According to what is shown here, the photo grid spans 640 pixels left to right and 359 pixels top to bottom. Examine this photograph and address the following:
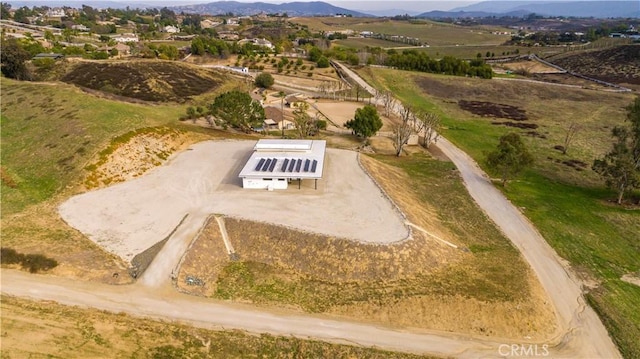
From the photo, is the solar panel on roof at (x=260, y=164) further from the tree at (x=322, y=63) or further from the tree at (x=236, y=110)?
the tree at (x=322, y=63)

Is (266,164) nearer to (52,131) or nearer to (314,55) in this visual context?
(52,131)

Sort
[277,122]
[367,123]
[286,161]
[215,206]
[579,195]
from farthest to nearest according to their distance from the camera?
[277,122] → [367,123] → [579,195] → [286,161] → [215,206]

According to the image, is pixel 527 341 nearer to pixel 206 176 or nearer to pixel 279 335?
pixel 279 335

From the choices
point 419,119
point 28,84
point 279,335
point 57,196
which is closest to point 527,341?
point 279,335

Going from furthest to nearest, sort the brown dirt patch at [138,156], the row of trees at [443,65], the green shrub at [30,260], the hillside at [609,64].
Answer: the row of trees at [443,65] → the hillside at [609,64] → the brown dirt patch at [138,156] → the green shrub at [30,260]

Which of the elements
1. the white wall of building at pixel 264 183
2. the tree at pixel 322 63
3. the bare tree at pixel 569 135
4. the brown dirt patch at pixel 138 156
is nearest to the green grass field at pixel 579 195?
the bare tree at pixel 569 135

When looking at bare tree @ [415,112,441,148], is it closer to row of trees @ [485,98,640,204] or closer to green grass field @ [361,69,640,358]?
green grass field @ [361,69,640,358]

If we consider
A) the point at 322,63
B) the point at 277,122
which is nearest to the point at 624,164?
the point at 277,122

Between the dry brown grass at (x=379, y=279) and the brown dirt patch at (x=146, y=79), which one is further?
the brown dirt patch at (x=146, y=79)
